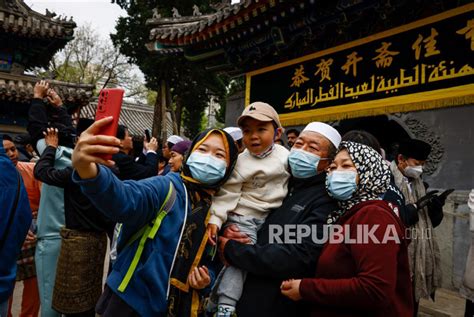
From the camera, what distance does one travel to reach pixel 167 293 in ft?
5.34

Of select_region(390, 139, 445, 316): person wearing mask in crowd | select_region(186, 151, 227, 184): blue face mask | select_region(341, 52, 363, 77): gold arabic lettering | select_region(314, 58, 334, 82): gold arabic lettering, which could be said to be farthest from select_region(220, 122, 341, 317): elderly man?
select_region(314, 58, 334, 82): gold arabic lettering

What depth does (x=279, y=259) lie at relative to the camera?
1549 millimetres

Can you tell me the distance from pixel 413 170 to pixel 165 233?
2.49 meters

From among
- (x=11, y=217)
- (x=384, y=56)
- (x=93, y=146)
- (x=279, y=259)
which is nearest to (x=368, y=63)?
(x=384, y=56)

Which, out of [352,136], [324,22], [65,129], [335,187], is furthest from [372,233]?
[324,22]

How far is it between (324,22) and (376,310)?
4.97 meters

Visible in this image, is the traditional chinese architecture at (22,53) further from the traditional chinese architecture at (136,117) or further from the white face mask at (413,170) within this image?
the traditional chinese architecture at (136,117)

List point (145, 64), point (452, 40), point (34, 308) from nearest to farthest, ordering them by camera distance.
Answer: point (34, 308) → point (452, 40) → point (145, 64)

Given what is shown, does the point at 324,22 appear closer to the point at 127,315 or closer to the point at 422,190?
the point at 422,190

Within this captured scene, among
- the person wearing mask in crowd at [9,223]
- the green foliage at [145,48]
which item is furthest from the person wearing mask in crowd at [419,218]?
the green foliage at [145,48]

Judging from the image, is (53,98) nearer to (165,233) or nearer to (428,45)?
(165,233)

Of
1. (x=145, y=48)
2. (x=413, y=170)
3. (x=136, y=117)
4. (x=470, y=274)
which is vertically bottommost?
(x=470, y=274)

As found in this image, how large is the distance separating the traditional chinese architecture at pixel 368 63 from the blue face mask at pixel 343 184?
11.7 feet

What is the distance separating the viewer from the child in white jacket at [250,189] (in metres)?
1.65
